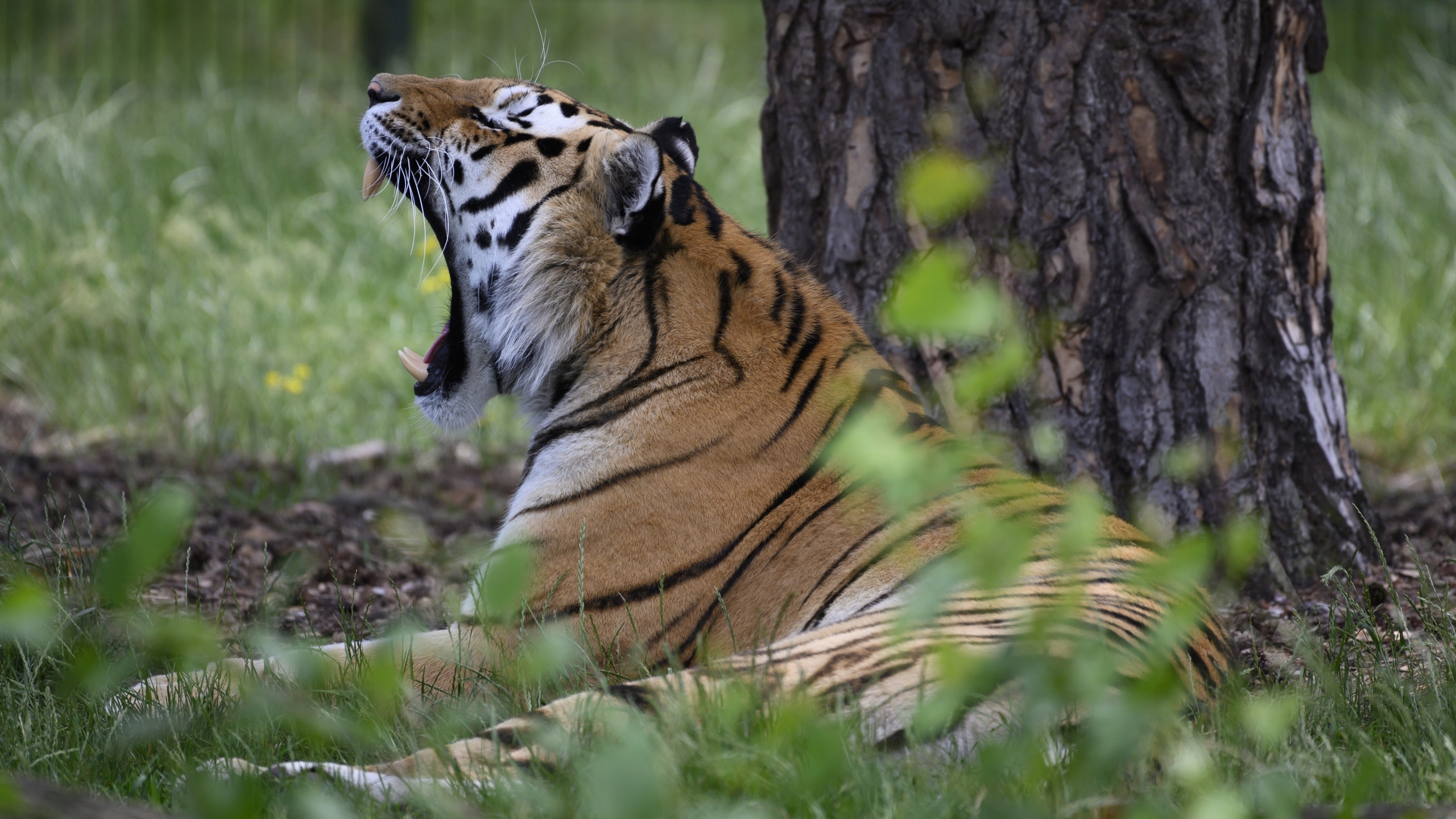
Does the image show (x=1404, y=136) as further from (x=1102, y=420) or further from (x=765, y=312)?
(x=765, y=312)

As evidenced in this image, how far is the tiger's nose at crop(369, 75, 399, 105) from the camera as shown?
291 centimetres

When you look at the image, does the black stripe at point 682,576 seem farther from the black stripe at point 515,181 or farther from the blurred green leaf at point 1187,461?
the blurred green leaf at point 1187,461

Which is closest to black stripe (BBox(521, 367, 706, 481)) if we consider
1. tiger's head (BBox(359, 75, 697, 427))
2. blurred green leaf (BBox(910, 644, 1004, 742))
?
tiger's head (BBox(359, 75, 697, 427))

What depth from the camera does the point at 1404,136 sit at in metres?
6.82

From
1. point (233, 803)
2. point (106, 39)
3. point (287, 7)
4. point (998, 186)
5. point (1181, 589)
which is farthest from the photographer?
point (287, 7)

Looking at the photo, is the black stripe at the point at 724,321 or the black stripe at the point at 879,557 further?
the black stripe at the point at 724,321

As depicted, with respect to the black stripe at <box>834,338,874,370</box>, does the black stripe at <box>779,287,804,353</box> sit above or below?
above

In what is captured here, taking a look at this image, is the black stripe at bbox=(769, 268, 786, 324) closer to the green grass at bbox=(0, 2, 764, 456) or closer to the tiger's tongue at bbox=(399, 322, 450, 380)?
the tiger's tongue at bbox=(399, 322, 450, 380)

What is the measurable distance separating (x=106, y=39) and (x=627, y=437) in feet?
34.1

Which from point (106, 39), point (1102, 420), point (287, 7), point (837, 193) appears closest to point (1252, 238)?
point (1102, 420)

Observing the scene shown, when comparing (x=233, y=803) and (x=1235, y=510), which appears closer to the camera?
(x=233, y=803)

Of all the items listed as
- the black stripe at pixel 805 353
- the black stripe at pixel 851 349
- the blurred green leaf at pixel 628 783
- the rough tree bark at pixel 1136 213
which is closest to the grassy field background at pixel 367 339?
the blurred green leaf at pixel 628 783

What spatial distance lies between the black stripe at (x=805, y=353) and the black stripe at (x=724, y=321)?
0.11 metres

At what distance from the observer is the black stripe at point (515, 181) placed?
2.84 m
